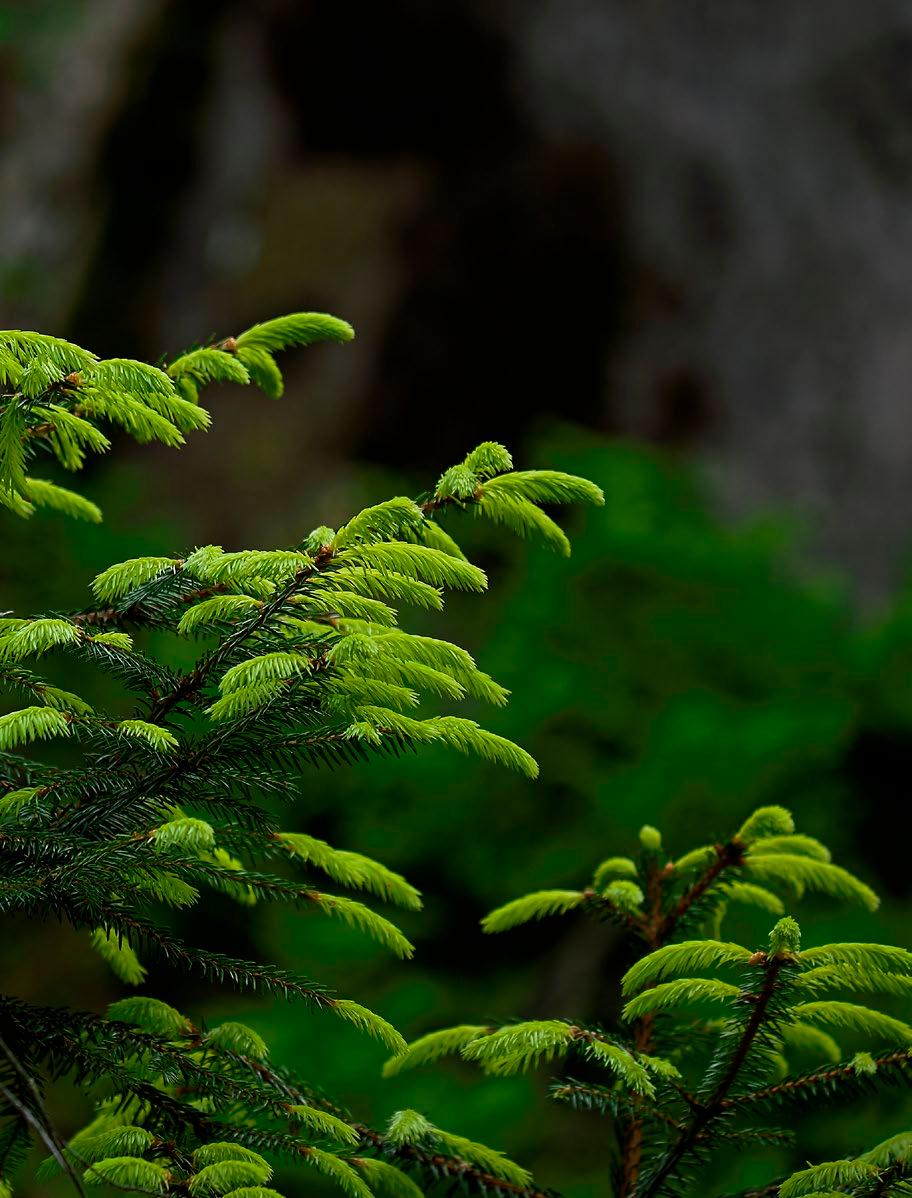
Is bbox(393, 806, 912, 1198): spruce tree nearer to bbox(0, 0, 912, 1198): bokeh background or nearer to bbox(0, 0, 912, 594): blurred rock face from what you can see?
bbox(0, 0, 912, 1198): bokeh background

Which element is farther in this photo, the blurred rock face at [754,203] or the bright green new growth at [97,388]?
the blurred rock face at [754,203]

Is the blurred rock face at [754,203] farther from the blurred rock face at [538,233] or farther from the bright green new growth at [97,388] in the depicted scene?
the bright green new growth at [97,388]

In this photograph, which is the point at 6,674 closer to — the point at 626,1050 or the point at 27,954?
the point at 626,1050

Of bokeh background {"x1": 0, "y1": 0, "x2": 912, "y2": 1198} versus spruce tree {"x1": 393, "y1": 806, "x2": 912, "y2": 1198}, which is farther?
bokeh background {"x1": 0, "y1": 0, "x2": 912, "y2": 1198}

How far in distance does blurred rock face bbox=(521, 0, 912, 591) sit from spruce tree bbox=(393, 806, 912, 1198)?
5.06 metres

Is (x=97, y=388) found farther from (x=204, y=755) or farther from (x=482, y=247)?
(x=482, y=247)

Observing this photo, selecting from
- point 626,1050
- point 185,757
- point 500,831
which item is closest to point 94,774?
point 185,757

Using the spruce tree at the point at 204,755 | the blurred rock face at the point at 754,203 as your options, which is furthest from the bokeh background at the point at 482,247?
the spruce tree at the point at 204,755

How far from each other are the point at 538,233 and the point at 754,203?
1206mm

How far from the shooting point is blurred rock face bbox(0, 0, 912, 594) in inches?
254

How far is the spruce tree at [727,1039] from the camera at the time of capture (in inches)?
47.3

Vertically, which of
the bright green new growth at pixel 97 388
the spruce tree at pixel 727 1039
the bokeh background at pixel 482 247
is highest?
the bokeh background at pixel 482 247

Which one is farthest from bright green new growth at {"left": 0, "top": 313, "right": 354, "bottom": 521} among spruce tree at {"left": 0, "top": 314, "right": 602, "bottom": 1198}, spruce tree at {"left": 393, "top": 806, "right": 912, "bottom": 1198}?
spruce tree at {"left": 393, "top": 806, "right": 912, "bottom": 1198}

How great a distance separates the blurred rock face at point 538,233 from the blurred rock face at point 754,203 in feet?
0.05
